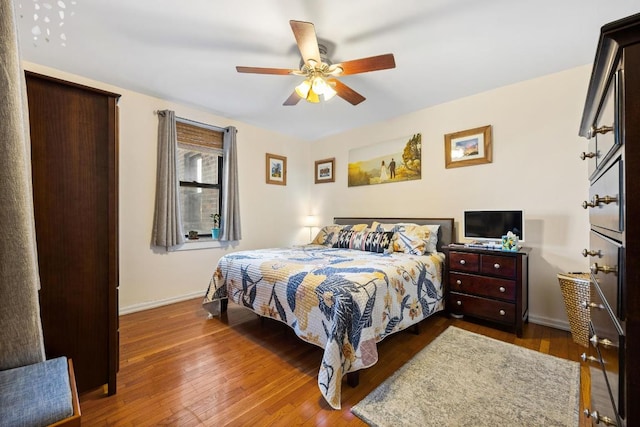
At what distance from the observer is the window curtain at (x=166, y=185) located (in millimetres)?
3102

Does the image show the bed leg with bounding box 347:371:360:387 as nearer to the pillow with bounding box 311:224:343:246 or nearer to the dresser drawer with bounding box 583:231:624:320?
the dresser drawer with bounding box 583:231:624:320

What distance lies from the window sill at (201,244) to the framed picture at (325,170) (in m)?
1.94

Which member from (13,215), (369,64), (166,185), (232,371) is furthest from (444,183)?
(13,215)

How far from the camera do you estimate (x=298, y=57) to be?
233 centimetres

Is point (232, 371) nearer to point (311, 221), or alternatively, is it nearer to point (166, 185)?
point (166, 185)

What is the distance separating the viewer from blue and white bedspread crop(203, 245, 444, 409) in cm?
160

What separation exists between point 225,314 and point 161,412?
142 centimetres

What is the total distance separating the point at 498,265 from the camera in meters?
2.40

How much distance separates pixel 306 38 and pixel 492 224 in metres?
2.40

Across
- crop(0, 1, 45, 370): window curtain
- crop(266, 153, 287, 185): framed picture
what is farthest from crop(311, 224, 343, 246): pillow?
crop(0, 1, 45, 370): window curtain

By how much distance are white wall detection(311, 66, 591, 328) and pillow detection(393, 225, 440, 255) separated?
0.44 metres

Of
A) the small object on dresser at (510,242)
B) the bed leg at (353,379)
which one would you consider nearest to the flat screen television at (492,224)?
the small object on dresser at (510,242)

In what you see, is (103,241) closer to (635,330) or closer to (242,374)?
(242,374)

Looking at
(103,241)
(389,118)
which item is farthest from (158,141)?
(389,118)
